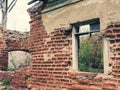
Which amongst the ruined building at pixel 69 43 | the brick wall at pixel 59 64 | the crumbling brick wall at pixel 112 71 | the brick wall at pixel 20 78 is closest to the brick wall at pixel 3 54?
the brick wall at pixel 20 78

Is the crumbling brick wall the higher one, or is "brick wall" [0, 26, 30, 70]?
"brick wall" [0, 26, 30, 70]

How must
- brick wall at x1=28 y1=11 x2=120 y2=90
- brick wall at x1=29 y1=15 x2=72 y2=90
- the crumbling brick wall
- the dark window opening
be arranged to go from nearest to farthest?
the crumbling brick wall → brick wall at x1=28 y1=11 x2=120 y2=90 → brick wall at x1=29 y1=15 x2=72 y2=90 → the dark window opening

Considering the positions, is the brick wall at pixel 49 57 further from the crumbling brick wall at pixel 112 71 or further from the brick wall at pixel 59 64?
the crumbling brick wall at pixel 112 71

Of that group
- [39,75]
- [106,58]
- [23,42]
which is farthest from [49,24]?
[23,42]

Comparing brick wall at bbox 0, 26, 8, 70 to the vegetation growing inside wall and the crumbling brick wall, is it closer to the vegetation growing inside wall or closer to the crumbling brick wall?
the vegetation growing inside wall

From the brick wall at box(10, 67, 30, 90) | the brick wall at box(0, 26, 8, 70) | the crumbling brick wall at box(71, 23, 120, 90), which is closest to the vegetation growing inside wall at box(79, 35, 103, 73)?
the brick wall at box(0, 26, 8, 70)

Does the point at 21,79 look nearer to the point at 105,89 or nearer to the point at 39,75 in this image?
the point at 39,75

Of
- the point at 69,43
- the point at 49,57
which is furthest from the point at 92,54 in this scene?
the point at 69,43

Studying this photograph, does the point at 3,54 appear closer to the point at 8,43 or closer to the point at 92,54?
the point at 8,43

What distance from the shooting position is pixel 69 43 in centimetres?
655

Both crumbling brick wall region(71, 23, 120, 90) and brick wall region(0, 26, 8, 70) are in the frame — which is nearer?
crumbling brick wall region(71, 23, 120, 90)

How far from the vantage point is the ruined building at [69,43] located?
5.39 m

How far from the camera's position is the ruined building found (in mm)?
5395

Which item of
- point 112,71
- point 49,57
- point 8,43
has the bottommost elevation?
point 112,71
